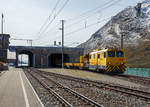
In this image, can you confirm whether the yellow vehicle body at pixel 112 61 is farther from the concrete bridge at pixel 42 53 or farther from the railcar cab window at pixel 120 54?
the concrete bridge at pixel 42 53

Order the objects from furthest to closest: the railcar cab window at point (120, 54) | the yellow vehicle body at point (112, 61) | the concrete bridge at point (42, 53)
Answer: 1. the concrete bridge at point (42, 53)
2. the railcar cab window at point (120, 54)
3. the yellow vehicle body at point (112, 61)

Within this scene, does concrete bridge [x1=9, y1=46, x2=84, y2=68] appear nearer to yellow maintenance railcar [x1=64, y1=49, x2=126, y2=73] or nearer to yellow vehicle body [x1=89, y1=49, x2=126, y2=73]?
yellow maintenance railcar [x1=64, y1=49, x2=126, y2=73]

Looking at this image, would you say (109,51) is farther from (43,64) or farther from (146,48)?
(146,48)

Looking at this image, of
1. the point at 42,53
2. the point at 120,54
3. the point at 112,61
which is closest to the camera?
the point at 112,61

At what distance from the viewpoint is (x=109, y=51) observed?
2730cm

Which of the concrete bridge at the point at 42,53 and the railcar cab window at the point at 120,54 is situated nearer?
the railcar cab window at the point at 120,54

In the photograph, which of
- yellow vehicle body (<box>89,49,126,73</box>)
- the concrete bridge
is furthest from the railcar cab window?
the concrete bridge

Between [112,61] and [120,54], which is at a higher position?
[120,54]

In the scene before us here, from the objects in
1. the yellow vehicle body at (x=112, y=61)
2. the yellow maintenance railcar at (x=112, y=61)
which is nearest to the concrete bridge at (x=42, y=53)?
the yellow maintenance railcar at (x=112, y=61)

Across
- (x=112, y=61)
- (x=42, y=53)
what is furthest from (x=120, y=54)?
(x=42, y=53)

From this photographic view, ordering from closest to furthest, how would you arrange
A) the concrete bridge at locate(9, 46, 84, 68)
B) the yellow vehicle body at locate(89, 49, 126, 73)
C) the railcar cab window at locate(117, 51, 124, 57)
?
the yellow vehicle body at locate(89, 49, 126, 73) → the railcar cab window at locate(117, 51, 124, 57) → the concrete bridge at locate(9, 46, 84, 68)

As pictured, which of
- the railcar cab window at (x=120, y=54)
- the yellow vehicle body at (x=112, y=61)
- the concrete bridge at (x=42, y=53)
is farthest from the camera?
the concrete bridge at (x=42, y=53)

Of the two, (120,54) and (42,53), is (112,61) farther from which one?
(42,53)

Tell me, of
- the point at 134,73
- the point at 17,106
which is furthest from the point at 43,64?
the point at 17,106
